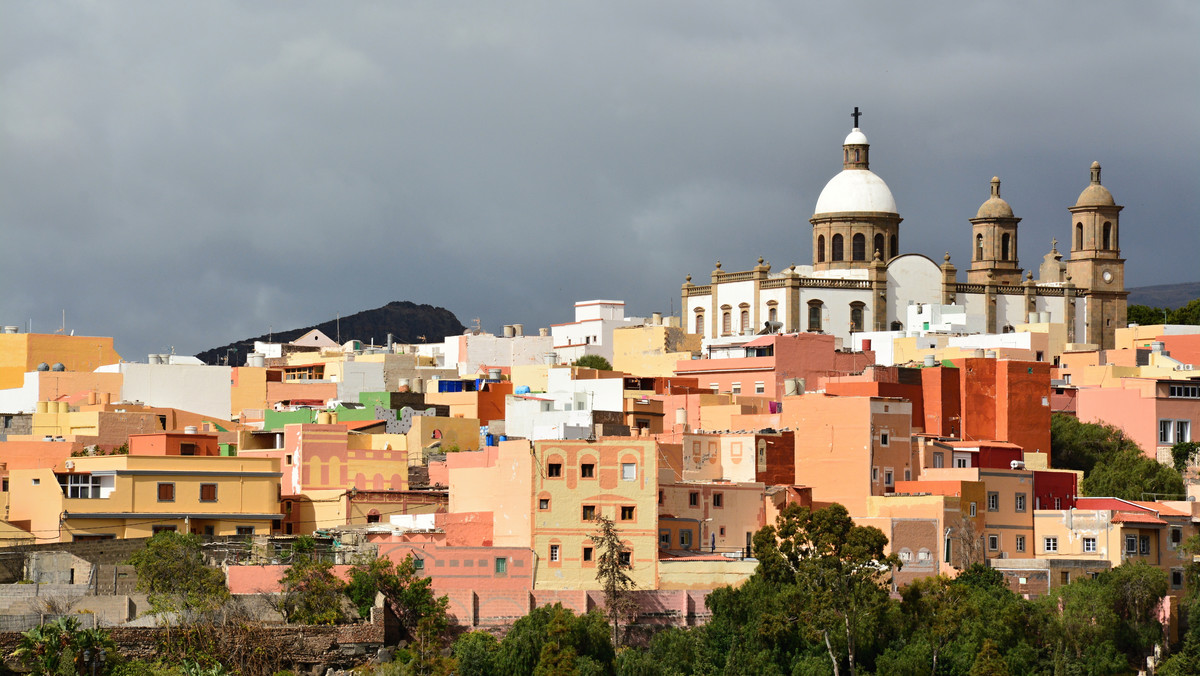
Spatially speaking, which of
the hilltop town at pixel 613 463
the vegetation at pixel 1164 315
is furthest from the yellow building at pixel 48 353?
the vegetation at pixel 1164 315

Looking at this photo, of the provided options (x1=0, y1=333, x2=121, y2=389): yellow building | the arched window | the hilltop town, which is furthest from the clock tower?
(x1=0, y1=333, x2=121, y2=389): yellow building

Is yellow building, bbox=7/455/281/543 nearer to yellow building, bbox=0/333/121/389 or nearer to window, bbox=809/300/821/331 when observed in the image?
yellow building, bbox=0/333/121/389

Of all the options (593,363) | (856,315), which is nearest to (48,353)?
(593,363)

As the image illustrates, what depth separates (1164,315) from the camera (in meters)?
96.0

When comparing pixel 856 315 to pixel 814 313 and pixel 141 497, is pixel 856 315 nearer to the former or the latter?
pixel 814 313

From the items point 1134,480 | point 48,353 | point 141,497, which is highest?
point 48,353

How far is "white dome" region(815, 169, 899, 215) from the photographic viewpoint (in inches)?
3302

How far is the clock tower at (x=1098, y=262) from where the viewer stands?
85.1 meters

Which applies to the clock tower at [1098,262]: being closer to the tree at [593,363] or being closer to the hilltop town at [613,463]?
the hilltop town at [613,463]

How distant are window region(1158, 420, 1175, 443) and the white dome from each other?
77.9 feet

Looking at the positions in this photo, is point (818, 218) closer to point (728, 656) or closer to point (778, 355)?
point (778, 355)

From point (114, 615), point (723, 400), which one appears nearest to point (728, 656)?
point (114, 615)

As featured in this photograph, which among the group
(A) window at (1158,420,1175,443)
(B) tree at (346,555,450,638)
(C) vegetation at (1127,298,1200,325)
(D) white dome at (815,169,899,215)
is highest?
(D) white dome at (815,169,899,215)

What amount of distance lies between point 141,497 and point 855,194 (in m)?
42.0
